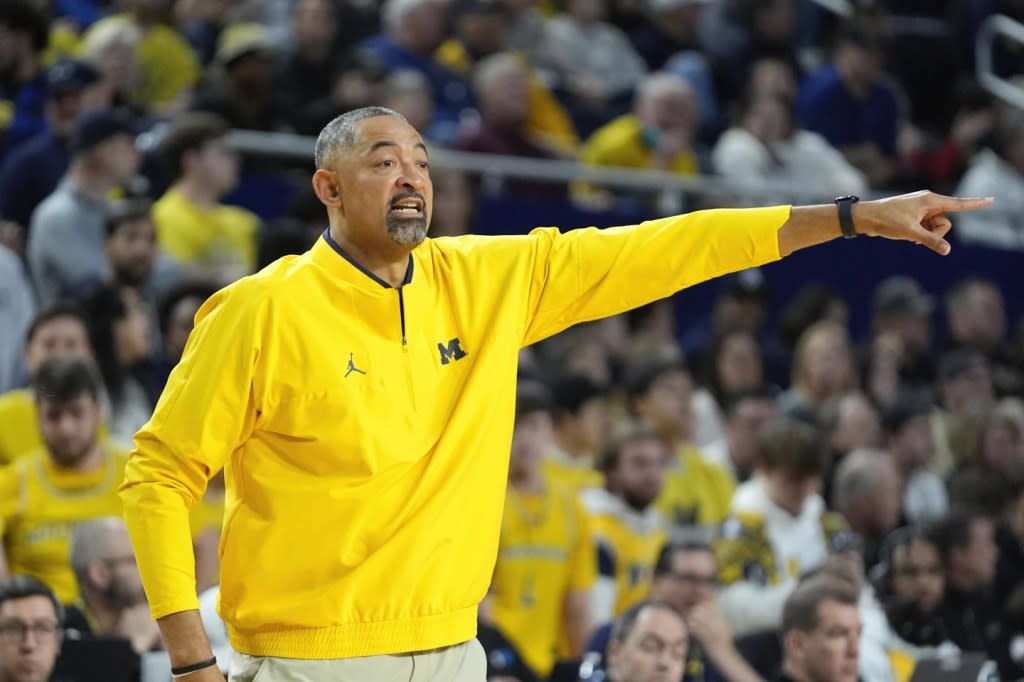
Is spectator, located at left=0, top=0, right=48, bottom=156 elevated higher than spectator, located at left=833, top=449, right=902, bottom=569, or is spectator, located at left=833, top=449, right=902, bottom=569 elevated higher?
spectator, located at left=0, top=0, right=48, bottom=156

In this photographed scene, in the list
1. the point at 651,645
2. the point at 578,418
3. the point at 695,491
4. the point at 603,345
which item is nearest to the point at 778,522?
the point at 695,491

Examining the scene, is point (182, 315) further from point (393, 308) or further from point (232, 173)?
point (393, 308)

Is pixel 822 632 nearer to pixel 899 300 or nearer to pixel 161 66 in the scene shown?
pixel 899 300

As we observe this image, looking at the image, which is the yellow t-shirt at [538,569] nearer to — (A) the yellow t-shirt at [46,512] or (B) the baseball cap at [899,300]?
(A) the yellow t-shirt at [46,512]

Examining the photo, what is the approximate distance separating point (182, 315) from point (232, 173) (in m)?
1.28

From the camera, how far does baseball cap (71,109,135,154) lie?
26.2 feet

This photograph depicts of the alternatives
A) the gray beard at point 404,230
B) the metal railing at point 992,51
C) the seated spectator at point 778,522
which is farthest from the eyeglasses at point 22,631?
the metal railing at point 992,51

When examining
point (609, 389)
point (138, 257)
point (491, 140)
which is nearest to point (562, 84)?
point (491, 140)

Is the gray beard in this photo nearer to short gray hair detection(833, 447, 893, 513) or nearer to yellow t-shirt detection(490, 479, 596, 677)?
yellow t-shirt detection(490, 479, 596, 677)

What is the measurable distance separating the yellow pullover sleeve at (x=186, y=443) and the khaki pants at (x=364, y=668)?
26cm

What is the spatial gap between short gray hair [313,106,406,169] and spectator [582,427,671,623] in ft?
12.8

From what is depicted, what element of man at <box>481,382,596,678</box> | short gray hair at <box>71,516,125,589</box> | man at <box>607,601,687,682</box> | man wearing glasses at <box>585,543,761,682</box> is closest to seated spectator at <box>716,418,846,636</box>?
man wearing glasses at <box>585,543,761,682</box>

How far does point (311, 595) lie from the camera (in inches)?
147

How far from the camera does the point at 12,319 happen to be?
7.77 meters
